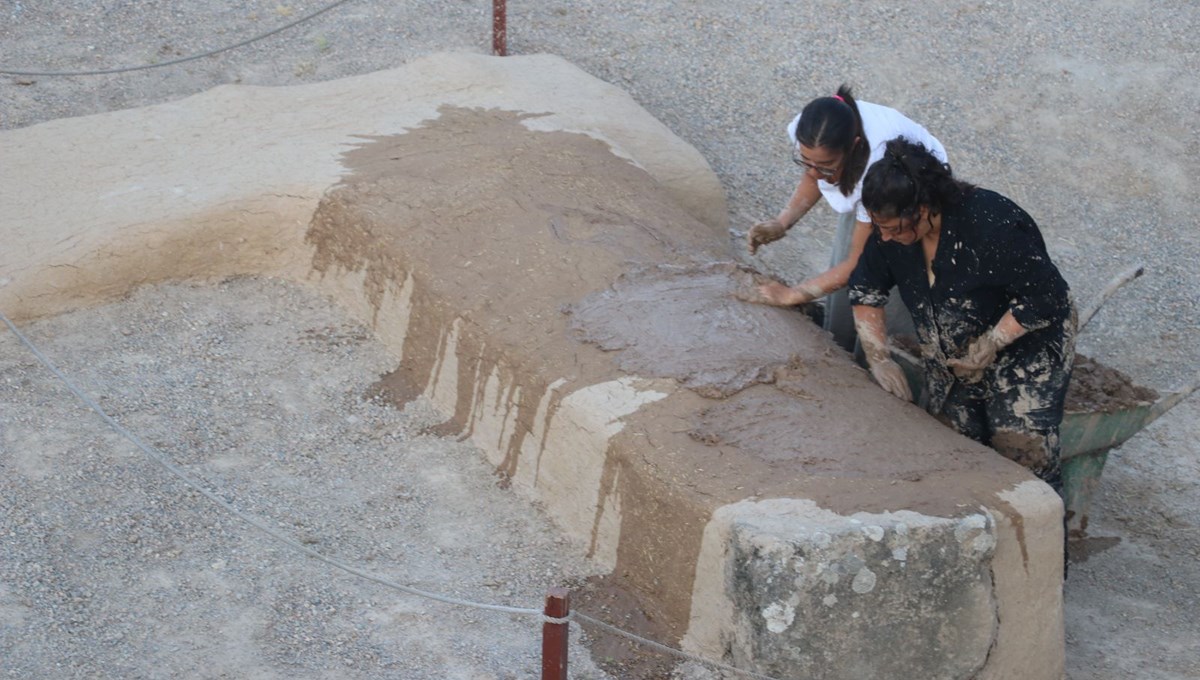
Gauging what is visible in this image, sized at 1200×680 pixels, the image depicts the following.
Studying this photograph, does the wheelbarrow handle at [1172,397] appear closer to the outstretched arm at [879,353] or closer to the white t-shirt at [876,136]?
the outstretched arm at [879,353]

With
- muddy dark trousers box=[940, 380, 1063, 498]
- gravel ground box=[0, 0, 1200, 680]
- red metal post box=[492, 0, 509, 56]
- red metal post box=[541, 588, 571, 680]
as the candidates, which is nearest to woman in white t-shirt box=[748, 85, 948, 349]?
muddy dark trousers box=[940, 380, 1063, 498]

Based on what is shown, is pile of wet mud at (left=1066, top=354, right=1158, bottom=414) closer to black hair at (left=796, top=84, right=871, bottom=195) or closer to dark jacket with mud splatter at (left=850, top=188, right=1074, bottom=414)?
dark jacket with mud splatter at (left=850, top=188, right=1074, bottom=414)

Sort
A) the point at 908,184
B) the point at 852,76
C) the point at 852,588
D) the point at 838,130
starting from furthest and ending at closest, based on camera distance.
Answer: the point at 852,76
the point at 838,130
the point at 908,184
the point at 852,588

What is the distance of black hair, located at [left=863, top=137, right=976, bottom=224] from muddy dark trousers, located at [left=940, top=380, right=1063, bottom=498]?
687 millimetres

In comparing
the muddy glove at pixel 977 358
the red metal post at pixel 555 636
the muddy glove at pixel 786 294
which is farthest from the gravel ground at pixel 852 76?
the red metal post at pixel 555 636

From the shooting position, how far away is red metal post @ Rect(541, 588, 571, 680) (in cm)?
302

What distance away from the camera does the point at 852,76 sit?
830 centimetres

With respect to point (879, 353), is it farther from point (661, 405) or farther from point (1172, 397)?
point (1172, 397)

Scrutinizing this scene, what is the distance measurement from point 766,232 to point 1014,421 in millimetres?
1314

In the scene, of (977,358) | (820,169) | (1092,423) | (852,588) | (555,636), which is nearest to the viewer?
(555,636)

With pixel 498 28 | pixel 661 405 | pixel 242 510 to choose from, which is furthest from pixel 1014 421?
pixel 498 28

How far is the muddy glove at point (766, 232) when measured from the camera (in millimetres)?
4980

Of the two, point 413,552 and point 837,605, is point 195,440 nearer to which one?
point 413,552

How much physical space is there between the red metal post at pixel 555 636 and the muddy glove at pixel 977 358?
1.67 metres
